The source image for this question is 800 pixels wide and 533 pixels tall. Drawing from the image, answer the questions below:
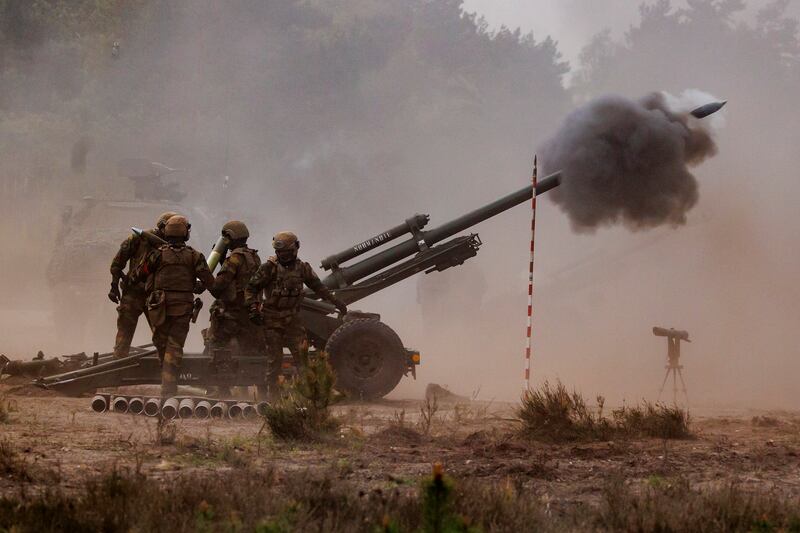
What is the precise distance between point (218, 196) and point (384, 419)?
3610cm

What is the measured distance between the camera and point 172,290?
461 inches

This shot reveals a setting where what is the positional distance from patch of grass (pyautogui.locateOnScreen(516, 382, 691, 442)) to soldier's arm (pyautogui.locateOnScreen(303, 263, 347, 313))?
10.8 feet

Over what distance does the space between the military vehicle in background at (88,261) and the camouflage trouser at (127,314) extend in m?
6.83

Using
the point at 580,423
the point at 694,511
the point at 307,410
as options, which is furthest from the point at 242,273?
the point at 694,511

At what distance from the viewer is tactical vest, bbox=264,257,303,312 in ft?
40.5

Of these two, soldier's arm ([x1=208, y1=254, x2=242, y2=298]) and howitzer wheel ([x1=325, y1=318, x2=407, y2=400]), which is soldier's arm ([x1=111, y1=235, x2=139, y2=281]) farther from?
howitzer wheel ([x1=325, y1=318, x2=407, y2=400])

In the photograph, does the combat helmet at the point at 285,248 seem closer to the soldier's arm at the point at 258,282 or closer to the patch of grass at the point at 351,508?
the soldier's arm at the point at 258,282

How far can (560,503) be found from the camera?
22.0 feet

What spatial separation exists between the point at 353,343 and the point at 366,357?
23cm

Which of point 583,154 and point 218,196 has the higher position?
point 218,196

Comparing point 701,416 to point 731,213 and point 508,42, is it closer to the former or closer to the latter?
point 731,213

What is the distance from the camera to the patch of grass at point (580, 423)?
9.44 metres

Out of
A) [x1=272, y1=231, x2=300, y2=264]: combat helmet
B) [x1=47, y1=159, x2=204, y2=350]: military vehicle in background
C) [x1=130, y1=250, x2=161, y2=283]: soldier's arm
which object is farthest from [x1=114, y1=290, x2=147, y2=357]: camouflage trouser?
[x1=47, y1=159, x2=204, y2=350]: military vehicle in background

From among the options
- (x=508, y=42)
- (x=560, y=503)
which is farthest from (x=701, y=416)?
(x=508, y=42)
